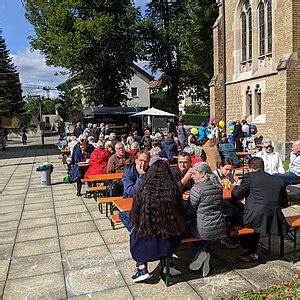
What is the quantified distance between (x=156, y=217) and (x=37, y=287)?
5.55 ft

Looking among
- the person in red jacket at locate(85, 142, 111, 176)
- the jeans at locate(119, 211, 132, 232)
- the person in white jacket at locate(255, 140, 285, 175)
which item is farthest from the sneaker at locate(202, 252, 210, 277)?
the person in red jacket at locate(85, 142, 111, 176)

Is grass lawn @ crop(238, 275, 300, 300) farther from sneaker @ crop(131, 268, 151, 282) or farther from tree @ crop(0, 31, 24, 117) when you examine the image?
tree @ crop(0, 31, 24, 117)

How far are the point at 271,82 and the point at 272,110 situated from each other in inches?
53.5

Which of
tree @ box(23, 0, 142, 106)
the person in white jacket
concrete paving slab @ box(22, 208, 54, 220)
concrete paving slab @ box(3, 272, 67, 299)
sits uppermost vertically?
tree @ box(23, 0, 142, 106)

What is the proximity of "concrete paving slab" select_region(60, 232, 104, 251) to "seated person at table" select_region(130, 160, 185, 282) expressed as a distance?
1.76 metres

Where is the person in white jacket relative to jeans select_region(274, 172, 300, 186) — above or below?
above

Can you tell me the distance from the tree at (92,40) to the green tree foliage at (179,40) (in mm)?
2147

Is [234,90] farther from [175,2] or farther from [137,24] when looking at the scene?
[175,2]

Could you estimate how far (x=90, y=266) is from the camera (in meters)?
4.80

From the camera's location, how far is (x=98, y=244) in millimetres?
5656

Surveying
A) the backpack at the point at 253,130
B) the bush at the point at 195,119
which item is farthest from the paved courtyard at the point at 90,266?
the bush at the point at 195,119

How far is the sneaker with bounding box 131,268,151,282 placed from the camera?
13.9 ft

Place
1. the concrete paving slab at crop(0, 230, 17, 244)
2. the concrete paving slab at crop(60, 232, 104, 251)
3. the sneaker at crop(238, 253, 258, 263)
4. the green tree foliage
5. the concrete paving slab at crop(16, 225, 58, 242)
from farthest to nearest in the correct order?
the green tree foliage < the concrete paving slab at crop(16, 225, 58, 242) < the concrete paving slab at crop(0, 230, 17, 244) < the concrete paving slab at crop(60, 232, 104, 251) < the sneaker at crop(238, 253, 258, 263)

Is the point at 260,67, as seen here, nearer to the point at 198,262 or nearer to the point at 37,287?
the point at 198,262
